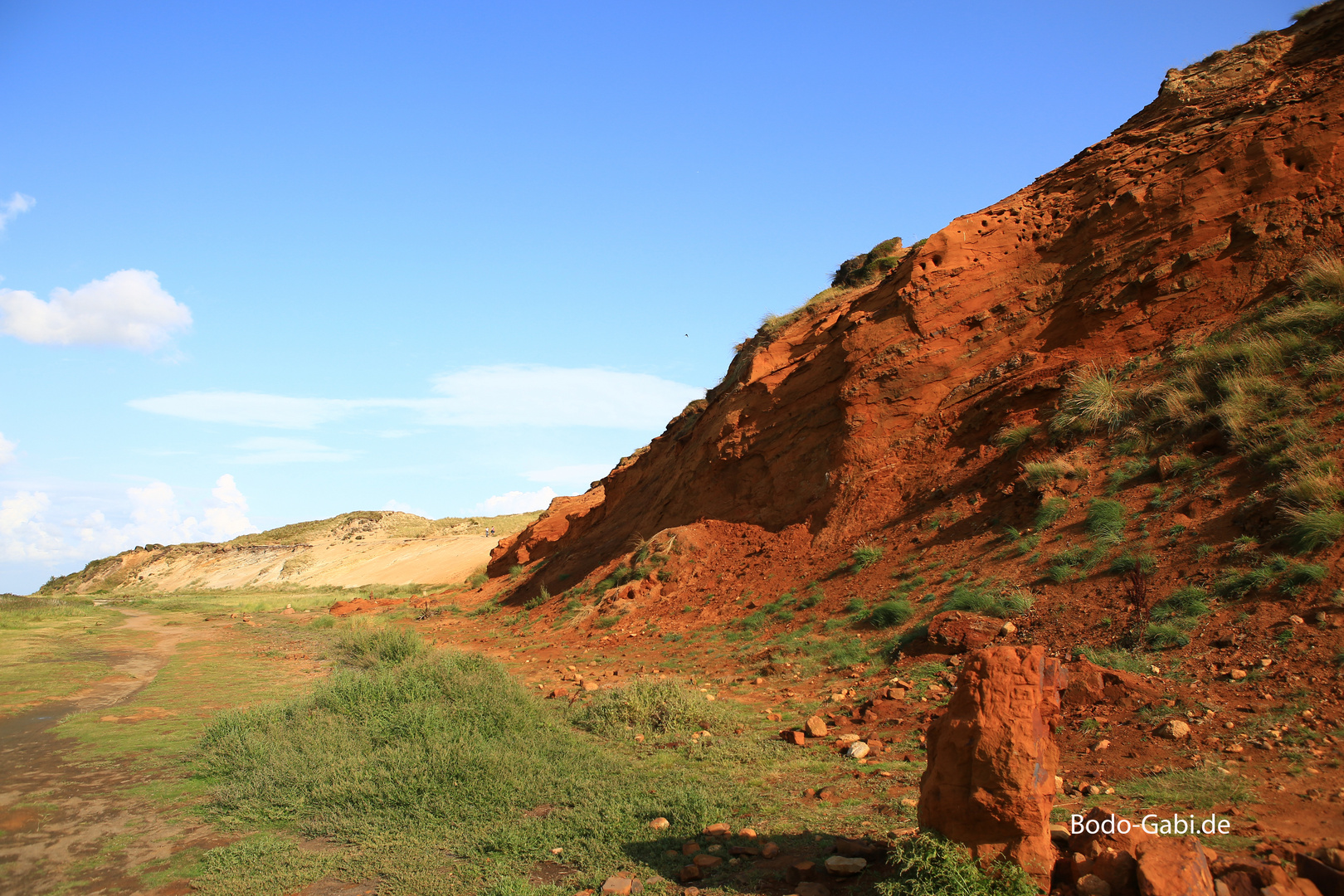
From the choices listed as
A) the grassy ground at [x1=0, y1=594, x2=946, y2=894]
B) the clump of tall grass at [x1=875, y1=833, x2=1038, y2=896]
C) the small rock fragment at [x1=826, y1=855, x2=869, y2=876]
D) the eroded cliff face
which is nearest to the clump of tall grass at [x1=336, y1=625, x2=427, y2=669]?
the grassy ground at [x1=0, y1=594, x2=946, y2=894]

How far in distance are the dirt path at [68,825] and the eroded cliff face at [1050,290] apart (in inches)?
456

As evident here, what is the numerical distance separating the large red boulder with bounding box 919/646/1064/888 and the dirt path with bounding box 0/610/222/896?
4.85 meters

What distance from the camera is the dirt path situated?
4.97 m

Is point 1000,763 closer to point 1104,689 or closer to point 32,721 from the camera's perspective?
point 1104,689

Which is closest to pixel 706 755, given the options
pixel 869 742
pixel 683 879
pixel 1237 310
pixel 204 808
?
pixel 869 742

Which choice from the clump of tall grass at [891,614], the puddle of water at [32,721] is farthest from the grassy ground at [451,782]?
the clump of tall grass at [891,614]

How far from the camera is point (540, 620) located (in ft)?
63.3

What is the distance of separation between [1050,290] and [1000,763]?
13.3 meters

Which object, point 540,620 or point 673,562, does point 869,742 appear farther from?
point 540,620

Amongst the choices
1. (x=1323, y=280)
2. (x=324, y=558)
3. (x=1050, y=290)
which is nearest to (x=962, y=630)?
(x=1323, y=280)

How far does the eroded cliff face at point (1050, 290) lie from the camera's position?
1289cm

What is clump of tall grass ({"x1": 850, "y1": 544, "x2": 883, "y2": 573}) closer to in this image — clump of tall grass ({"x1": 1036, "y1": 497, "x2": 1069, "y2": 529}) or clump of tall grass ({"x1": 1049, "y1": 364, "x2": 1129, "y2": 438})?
clump of tall grass ({"x1": 1036, "y1": 497, "x2": 1069, "y2": 529})

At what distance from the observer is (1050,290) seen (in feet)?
49.2

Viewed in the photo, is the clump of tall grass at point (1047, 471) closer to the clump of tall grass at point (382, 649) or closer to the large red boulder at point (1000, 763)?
the large red boulder at point (1000, 763)
